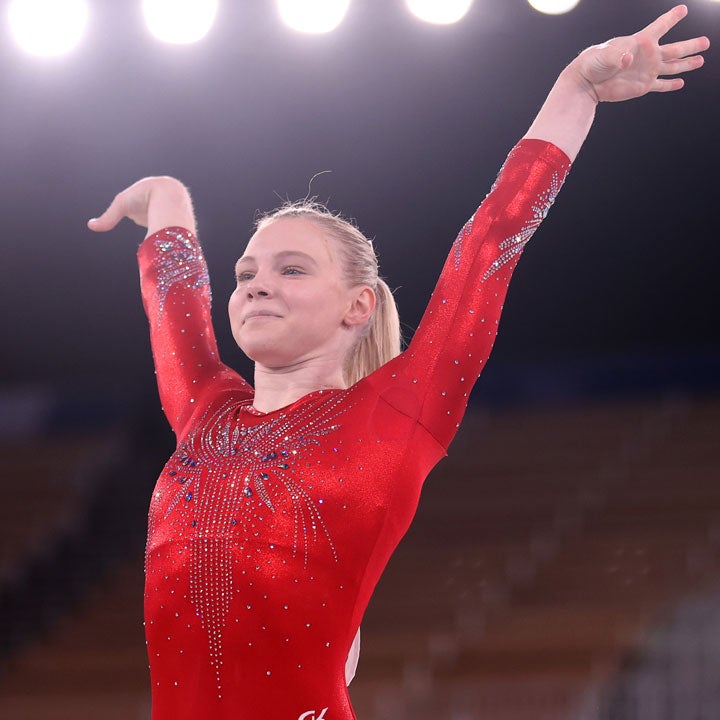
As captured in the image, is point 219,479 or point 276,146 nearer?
point 219,479

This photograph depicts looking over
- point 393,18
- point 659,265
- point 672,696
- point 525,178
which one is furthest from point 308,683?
point 659,265

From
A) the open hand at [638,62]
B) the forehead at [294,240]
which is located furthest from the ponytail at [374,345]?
the open hand at [638,62]

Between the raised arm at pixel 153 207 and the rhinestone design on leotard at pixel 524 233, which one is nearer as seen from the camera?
the rhinestone design on leotard at pixel 524 233

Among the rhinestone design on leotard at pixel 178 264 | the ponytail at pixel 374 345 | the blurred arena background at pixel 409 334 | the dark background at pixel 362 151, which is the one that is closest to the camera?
the ponytail at pixel 374 345

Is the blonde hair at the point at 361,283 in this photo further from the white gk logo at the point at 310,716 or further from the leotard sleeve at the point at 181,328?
the white gk logo at the point at 310,716

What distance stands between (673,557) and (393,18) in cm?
350

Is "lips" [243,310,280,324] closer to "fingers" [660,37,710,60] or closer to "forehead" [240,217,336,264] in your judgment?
"forehead" [240,217,336,264]

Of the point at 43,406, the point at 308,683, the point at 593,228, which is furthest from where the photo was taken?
the point at 43,406

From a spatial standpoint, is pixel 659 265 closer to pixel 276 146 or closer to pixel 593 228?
pixel 593 228

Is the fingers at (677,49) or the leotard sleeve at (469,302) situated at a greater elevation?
the fingers at (677,49)

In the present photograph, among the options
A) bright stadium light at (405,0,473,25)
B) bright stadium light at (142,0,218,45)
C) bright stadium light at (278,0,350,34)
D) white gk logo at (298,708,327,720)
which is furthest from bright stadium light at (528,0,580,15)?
white gk logo at (298,708,327,720)

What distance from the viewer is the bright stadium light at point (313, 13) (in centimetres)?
399

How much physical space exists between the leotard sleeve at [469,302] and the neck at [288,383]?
118 mm

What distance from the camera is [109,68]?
4.32 meters
